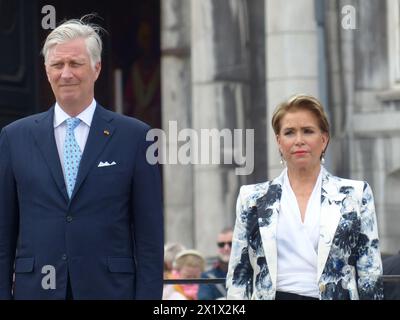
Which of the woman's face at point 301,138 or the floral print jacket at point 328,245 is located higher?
the woman's face at point 301,138

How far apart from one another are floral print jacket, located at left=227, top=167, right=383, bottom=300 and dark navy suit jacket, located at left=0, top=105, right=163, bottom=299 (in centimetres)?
40

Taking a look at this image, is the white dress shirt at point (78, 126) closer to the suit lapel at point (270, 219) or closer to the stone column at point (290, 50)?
the suit lapel at point (270, 219)

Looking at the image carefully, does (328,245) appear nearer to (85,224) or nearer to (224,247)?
(85,224)

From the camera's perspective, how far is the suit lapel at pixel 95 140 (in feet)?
22.4

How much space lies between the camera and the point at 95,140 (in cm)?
694

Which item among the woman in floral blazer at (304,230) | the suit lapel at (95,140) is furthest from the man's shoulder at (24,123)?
the woman in floral blazer at (304,230)

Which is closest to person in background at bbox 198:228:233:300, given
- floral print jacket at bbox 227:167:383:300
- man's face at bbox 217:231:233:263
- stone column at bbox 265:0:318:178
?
man's face at bbox 217:231:233:263

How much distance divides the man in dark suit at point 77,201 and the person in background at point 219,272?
217 inches

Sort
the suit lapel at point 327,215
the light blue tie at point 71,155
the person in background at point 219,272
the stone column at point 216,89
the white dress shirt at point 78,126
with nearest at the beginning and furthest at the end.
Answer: the suit lapel at point 327,215, the light blue tie at point 71,155, the white dress shirt at point 78,126, the person in background at point 219,272, the stone column at point 216,89

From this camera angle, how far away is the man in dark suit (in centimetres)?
675

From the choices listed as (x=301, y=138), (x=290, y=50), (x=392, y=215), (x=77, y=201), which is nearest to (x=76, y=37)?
(x=77, y=201)

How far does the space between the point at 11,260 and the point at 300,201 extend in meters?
1.36
